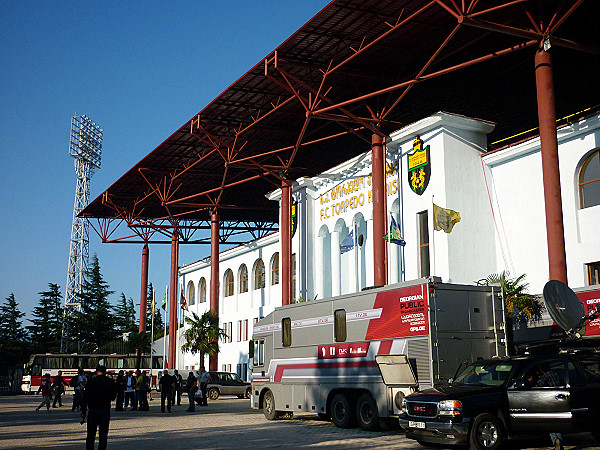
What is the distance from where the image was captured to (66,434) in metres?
20.1

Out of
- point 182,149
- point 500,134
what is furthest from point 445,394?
point 182,149

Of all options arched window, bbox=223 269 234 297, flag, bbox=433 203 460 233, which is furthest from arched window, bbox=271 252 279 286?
flag, bbox=433 203 460 233

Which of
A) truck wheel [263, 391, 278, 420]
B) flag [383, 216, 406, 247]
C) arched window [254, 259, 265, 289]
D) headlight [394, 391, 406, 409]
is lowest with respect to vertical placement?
truck wheel [263, 391, 278, 420]

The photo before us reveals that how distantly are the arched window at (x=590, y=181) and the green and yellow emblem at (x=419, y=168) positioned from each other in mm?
6902

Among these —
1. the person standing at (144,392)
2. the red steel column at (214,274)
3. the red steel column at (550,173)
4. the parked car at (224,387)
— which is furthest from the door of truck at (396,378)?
the red steel column at (214,274)

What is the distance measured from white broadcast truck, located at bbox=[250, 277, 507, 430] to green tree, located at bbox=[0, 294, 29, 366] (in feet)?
227

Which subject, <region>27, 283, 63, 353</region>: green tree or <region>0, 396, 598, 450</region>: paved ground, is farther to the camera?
<region>27, 283, 63, 353</region>: green tree

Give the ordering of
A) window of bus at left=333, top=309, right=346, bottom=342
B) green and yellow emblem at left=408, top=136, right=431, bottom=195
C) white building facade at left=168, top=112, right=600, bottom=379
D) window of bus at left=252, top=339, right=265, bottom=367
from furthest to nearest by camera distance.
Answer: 1. green and yellow emblem at left=408, top=136, right=431, bottom=195
2. white building facade at left=168, top=112, right=600, bottom=379
3. window of bus at left=252, top=339, right=265, bottom=367
4. window of bus at left=333, top=309, right=346, bottom=342

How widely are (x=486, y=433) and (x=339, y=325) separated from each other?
7090 mm

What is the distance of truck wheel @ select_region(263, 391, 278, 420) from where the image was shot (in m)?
23.0

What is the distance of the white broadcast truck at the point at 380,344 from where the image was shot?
1691 cm

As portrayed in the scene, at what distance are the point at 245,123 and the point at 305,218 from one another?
6798 mm

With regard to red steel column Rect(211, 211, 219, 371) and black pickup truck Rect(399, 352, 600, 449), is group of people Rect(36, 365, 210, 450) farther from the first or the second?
red steel column Rect(211, 211, 219, 371)

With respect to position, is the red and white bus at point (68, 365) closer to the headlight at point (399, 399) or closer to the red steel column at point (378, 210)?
the red steel column at point (378, 210)
